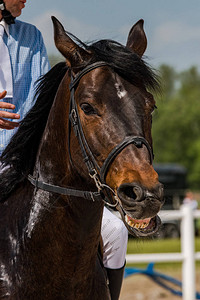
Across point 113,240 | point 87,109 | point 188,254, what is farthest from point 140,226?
point 188,254

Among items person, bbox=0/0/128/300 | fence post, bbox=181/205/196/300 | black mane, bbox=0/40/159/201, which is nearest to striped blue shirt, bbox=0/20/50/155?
A: person, bbox=0/0/128/300

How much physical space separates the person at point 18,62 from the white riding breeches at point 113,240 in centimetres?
80

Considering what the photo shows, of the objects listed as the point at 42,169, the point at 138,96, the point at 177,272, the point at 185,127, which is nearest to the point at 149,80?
the point at 138,96

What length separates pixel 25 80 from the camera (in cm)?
346

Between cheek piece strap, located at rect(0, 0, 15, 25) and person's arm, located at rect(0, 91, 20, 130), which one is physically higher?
cheek piece strap, located at rect(0, 0, 15, 25)

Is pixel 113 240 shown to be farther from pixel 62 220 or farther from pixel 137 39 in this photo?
pixel 137 39

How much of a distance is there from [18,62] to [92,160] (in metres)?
1.08

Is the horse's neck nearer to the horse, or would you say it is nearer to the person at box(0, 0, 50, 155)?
the horse

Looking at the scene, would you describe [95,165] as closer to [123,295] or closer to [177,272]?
[123,295]

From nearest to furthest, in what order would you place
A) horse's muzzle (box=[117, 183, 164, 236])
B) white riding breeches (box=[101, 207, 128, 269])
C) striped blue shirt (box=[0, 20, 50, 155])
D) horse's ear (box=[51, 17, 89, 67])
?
horse's muzzle (box=[117, 183, 164, 236]) → horse's ear (box=[51, 17, 89, 67]) → white riding breeches (box=[101, 207, 128, 269]) → striped blue shirt (box=[0, 20, 50, 155])

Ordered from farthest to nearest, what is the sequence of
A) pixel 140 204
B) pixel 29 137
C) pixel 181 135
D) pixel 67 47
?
1. pixel 181 135
2. pixel 29 137
3. pixel 67 47
4. pixel 140 204

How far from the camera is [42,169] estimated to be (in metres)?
3.02

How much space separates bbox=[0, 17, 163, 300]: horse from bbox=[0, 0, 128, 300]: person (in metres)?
0.22

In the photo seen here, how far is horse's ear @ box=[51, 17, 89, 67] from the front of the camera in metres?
2.85
